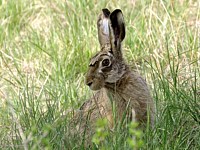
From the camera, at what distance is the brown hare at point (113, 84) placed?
5.37 metres

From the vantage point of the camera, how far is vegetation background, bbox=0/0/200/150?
5188mm

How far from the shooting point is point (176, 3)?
7.72 metres

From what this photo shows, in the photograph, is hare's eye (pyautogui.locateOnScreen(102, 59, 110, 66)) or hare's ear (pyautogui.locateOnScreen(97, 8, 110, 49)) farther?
hare's ear (pyautogui.locateOnScreen(97, 8, 110, 49))

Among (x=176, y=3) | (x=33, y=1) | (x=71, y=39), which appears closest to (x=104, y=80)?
(x=71, y=39)

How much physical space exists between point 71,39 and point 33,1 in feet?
4.19

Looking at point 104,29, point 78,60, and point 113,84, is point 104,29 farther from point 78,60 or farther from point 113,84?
point 78,60

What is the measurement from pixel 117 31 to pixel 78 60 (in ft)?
5.25

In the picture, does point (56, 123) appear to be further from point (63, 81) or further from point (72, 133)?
point (63, 81)

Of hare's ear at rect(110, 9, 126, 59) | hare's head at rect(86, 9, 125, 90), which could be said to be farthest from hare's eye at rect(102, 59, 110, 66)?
hare's ear at rect(110, 9, 126, 59)

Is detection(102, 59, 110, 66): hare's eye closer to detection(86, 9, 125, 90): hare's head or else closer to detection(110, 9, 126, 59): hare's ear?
detection(86, 9, 125, 90): hare's head

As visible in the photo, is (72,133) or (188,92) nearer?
(72,133)

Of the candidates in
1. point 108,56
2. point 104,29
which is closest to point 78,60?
point 104,29

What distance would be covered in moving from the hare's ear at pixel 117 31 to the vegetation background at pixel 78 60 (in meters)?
0.31

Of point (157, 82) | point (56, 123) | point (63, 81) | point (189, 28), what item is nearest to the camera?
point (56, 123)
